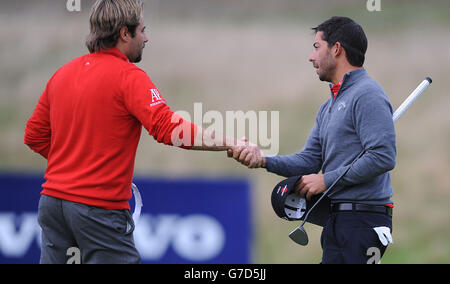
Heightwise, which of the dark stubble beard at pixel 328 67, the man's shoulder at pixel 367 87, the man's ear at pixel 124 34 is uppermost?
the man's ear at pixel 124 34

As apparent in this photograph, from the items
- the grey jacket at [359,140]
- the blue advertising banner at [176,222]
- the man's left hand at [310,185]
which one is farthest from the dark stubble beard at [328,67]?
the blue advertising banner at [176,222]

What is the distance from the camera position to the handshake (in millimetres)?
3689

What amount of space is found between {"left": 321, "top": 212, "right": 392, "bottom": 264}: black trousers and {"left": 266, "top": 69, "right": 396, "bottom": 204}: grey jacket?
0.30 feet

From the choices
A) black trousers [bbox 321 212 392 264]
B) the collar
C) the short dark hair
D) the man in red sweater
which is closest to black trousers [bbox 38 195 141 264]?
the man in red sweater

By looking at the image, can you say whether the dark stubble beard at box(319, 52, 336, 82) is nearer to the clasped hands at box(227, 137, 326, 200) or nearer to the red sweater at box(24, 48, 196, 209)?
the clasped hands at box(227, 137, 326, 200)

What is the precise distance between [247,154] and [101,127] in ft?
3.22

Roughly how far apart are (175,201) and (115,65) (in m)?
3.10

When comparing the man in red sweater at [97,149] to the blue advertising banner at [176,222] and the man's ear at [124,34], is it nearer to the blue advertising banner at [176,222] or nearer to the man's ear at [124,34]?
the man's ear at [124,34]

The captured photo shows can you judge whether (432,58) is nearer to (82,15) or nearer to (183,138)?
(82,15)

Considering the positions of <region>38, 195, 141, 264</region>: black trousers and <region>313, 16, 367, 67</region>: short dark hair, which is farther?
<region>313, 16, 367, 67</region>: short dark hair

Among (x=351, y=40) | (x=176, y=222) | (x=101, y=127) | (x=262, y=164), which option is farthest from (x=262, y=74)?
(x=101, y=127)

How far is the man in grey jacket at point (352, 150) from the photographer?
328 centimetres

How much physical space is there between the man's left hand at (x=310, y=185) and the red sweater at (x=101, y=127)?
2.49ft
